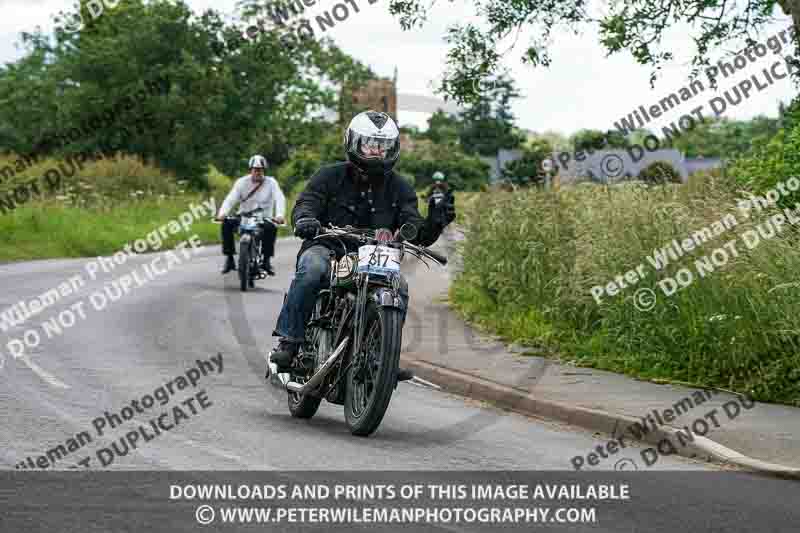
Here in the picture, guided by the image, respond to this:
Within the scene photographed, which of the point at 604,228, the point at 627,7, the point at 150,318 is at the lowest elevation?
the point at 150,318

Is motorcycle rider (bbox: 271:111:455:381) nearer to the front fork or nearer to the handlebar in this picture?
the handlebar

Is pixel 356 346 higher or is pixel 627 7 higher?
pixel 627 7

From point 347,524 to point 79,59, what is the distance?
54109 millimetres

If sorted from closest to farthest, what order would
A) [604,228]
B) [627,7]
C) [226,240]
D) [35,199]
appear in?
[604,228], [627,7], [226,240], [35,199]

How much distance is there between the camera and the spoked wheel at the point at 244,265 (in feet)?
72.3

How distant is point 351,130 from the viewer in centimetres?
994

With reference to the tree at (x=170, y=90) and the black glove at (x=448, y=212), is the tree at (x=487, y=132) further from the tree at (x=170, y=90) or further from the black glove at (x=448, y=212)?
the black glove at (x=448, y=212)

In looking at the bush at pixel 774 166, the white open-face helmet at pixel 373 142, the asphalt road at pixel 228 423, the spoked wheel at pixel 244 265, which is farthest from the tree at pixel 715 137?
the white open-face helmet at pixel 373 142

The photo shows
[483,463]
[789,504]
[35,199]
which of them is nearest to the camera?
[789,504]

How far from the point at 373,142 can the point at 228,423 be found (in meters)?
2.24

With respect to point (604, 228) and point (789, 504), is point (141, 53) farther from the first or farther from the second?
point (789, 504)

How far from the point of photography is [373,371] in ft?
30.3

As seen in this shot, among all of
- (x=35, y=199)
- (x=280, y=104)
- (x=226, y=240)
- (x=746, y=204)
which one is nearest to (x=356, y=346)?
(x=746, y=204)

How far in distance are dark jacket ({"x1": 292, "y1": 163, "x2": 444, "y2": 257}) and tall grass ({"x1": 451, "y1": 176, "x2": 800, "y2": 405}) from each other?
128 inches
